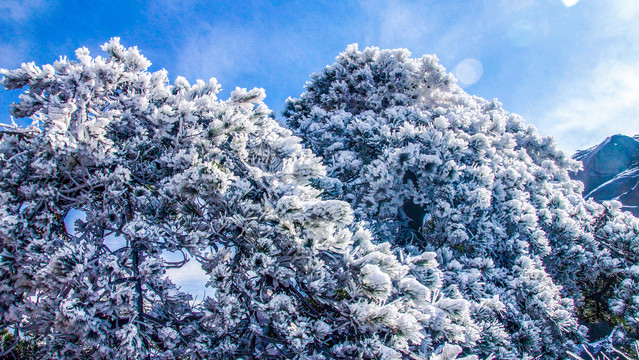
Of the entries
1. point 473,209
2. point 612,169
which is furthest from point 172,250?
point 612,169

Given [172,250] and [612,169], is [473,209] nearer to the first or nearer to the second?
[172,250]

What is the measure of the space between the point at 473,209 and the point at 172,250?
244 inches

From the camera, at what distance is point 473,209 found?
7434mm

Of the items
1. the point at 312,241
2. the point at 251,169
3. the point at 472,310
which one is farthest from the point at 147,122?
the point at 472,310

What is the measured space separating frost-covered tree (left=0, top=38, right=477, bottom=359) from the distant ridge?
26737 mm

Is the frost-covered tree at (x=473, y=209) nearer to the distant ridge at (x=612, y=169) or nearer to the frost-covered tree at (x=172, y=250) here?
the frost-covered tree at (x=172, y=250)

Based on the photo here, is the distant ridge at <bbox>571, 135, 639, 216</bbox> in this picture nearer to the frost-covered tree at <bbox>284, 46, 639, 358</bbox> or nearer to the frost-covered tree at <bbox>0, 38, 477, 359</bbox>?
the frost-covered tree at <bbox>284, 46, 639, 358</bbox>

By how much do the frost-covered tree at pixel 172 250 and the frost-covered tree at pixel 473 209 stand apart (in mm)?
2590

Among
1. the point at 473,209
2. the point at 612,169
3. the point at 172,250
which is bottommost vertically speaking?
the point at 172,250

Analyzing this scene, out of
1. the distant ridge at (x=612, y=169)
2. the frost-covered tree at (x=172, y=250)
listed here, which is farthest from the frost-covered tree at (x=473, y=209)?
the distant ridge at (x=612, y=169)

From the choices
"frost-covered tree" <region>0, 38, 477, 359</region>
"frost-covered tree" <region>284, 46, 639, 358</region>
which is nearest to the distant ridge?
"frost-covered tree" <region>284, 46, 639, 358</region>

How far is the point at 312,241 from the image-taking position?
12.5ft

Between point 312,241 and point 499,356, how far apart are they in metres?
4.58

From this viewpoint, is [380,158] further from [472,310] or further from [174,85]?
[174,85]
